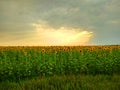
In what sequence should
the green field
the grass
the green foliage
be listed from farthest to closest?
the green foliage
the green field
the grass

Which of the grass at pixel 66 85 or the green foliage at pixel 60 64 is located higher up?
the green foliage at pixel 60 64

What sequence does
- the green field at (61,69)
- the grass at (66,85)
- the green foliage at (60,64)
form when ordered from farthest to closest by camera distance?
the green foliage at (60,64) → the green field at (61,69) → the grass at (66,85)

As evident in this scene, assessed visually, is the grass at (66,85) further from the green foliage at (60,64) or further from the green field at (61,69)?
the green foliage at (60,64)

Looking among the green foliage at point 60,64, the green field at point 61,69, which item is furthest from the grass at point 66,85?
the green foliage at point 60,64

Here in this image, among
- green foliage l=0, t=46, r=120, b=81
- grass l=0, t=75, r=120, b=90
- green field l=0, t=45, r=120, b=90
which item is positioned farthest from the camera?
green foliage l=0, t=46, r=120, b=81

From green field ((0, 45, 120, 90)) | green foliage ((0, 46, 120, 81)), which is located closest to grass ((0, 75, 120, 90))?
green field ((0, 45, 120, 90))

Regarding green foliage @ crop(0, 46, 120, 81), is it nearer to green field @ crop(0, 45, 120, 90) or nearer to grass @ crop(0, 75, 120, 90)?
green field @ crop(0, 45, 120, 90)

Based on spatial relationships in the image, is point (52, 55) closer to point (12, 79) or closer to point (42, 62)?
point (42, 62)

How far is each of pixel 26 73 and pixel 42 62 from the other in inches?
54.5

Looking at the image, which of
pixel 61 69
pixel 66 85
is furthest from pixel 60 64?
pixel 66 85

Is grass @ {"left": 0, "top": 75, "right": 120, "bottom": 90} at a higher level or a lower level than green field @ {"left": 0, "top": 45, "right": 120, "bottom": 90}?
lower

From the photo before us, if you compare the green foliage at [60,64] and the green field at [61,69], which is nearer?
the green field at [61,69]

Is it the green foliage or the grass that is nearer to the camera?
the grass

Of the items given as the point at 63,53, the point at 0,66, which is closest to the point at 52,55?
the point at 63,53
